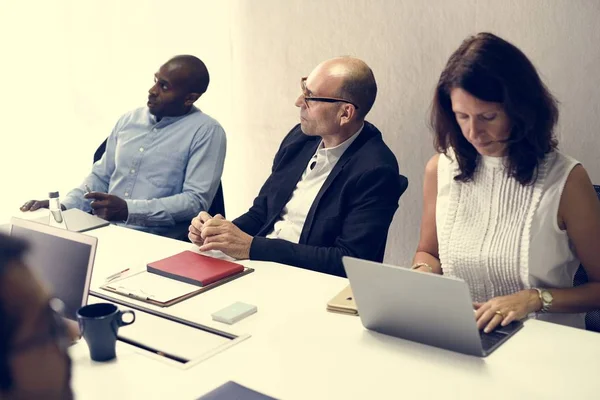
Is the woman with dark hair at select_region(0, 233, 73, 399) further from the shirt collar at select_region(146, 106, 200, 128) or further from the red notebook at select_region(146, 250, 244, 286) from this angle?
the shirt collar at select_region(146, 106, 200, 128)

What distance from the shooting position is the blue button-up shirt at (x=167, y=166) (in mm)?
2691

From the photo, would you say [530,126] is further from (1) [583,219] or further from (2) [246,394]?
(2) [246,394]

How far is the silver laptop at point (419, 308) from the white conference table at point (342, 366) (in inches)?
0.9

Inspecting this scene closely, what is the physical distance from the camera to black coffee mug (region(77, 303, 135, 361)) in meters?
1.30

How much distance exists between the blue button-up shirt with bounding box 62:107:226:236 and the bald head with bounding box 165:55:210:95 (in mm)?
122

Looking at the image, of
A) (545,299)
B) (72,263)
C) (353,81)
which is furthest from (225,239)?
(545,299)

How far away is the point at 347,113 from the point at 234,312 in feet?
3.33

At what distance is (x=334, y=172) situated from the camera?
2234 millimetres

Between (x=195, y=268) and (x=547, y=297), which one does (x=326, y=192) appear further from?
(x=547, y=297)

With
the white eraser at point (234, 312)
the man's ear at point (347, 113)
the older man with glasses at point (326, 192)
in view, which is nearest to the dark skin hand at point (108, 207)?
the older man with glasses at point (326, 192)

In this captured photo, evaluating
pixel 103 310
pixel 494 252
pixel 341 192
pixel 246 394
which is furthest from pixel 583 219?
pixel 103 310

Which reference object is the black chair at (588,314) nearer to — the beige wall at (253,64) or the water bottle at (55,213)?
the beige wall at (253,64)

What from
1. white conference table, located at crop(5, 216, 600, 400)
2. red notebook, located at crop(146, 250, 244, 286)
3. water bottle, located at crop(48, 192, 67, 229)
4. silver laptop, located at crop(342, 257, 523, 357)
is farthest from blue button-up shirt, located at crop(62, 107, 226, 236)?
silver laptop, located at crop(342, 257, 523, 357)

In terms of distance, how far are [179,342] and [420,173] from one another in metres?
1.69
